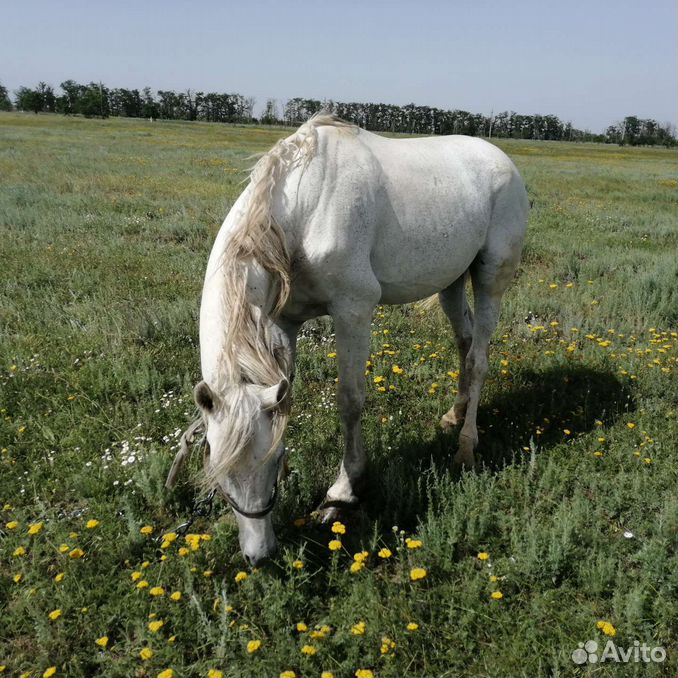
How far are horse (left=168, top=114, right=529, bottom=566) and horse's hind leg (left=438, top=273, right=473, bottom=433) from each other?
0.06ft

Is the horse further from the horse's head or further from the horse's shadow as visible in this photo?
the horse's shadow

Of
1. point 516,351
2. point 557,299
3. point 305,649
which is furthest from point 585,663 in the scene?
point 557,299

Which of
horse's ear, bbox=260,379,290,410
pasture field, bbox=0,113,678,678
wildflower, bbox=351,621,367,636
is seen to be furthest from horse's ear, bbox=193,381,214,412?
wildflower, bbox=351,621,367,636

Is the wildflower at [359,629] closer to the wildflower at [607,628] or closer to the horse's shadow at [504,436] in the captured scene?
the horse's shadow at [504,436]

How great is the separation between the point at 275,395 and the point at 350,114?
348 ft

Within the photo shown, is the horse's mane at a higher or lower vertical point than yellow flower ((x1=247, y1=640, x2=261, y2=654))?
higher

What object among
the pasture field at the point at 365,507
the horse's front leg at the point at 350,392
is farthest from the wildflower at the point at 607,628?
the horse's front leg at the point at 350,392

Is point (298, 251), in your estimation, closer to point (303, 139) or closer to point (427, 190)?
point (303, 139)

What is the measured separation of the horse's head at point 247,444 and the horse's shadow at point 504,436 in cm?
96

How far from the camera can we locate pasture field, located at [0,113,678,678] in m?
2.43

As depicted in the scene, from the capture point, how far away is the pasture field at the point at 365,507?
7.98 ft

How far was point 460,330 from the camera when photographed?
15.3 feet

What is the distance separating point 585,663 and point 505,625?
0.35m

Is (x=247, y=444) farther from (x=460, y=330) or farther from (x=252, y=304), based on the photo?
(x=460, y=330)
